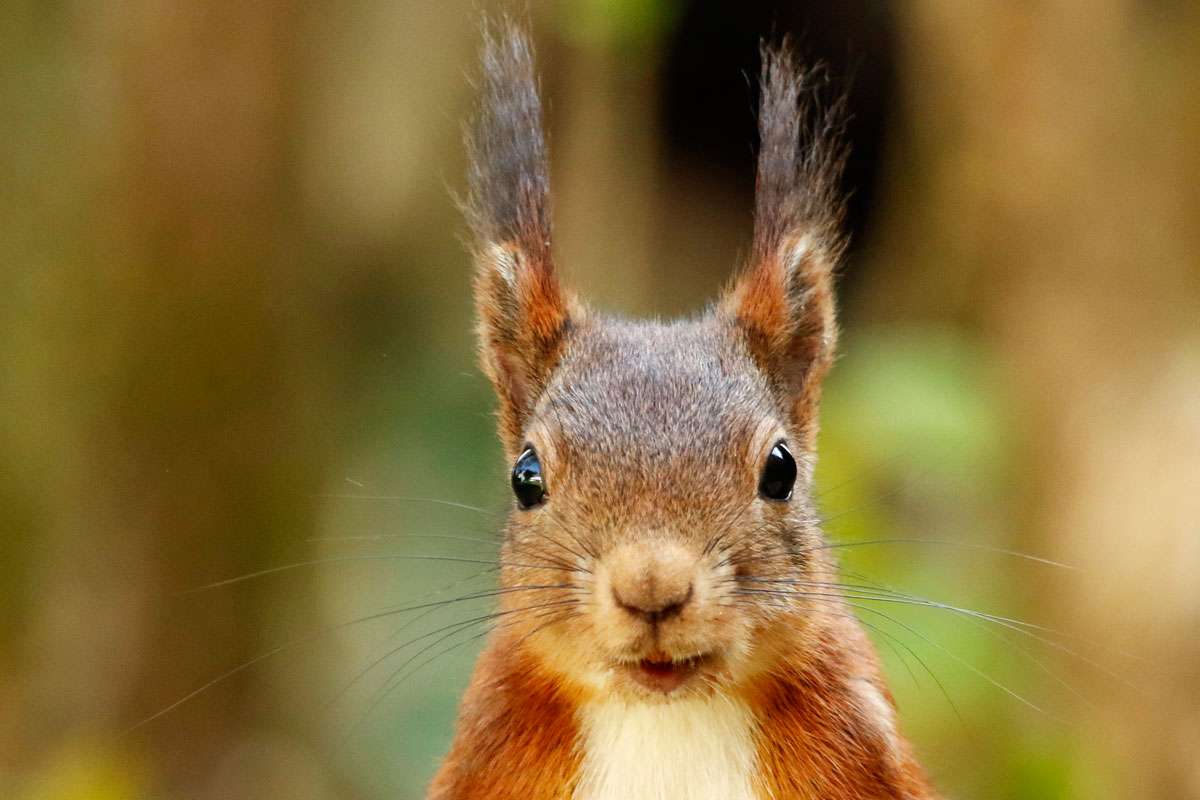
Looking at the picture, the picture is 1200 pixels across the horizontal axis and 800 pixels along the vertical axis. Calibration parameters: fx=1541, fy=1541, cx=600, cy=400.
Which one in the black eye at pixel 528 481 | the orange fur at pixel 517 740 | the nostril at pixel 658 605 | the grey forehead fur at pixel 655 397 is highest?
the grey forehead fur at pixel 655 397

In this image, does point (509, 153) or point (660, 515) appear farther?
point (509, 153)

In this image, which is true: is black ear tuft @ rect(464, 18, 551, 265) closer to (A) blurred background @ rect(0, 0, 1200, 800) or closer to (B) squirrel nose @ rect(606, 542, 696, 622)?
(B) squirrel nose @ rect(606, 542, 696, 622)

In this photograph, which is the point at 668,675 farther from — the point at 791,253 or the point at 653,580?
the point at 791,253

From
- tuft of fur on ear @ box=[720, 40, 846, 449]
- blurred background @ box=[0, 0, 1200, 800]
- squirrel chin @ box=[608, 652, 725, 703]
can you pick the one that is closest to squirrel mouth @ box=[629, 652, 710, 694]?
squirrel chin @ box=[608, 652, 725, 703]

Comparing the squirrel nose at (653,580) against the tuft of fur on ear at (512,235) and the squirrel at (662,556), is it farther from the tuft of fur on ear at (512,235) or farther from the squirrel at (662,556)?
the tuft of fur on ear at (512,235)

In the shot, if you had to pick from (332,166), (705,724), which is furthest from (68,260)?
(705,724)

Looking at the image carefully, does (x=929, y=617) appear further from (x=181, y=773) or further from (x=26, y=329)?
(x=26, y=329)

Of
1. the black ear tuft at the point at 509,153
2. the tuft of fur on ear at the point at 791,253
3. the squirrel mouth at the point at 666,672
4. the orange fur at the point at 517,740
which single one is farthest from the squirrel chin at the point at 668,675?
the black ear tuft at the point at 509,153

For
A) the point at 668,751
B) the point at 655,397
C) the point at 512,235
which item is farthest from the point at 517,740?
the point at 512,235
